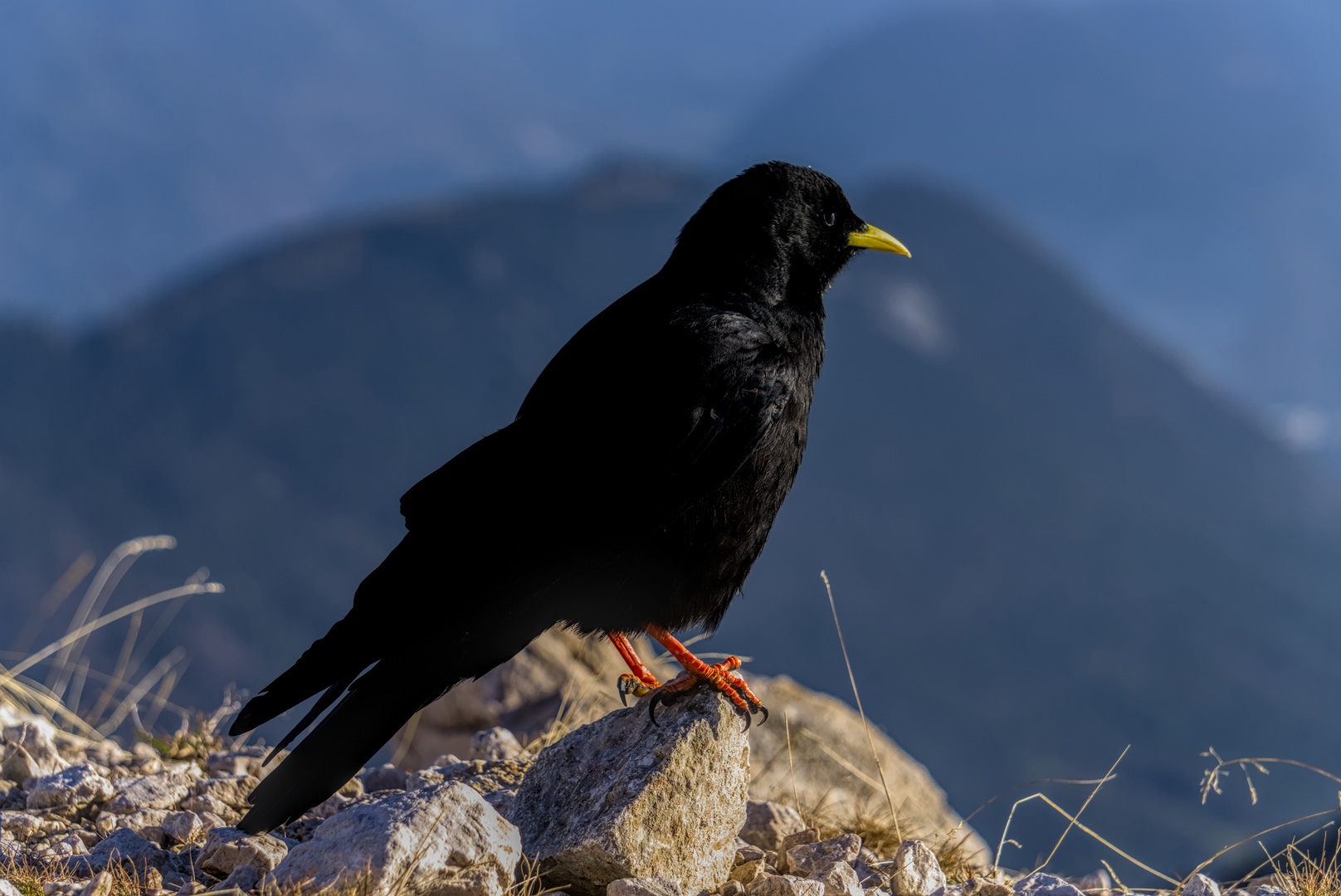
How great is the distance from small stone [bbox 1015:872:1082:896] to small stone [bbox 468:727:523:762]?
2.66 meters

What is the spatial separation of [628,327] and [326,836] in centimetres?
225

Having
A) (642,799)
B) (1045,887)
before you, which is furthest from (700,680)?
(1045,887)

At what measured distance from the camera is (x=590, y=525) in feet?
12.9

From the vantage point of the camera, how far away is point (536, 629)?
3979 millimetres

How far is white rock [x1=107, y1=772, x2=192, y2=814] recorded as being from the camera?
417 centimetres

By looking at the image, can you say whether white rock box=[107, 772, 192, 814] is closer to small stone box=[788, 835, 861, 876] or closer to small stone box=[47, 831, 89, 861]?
small stone box=[47, 831, 89, 861]

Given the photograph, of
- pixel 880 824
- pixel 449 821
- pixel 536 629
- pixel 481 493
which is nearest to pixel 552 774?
pixel 536 629

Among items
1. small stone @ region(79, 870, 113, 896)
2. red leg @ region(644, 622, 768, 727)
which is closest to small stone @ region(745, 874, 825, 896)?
red leg @ region(644, 622, 768, 727)

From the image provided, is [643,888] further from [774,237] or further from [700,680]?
[774,237]

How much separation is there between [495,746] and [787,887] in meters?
2.64

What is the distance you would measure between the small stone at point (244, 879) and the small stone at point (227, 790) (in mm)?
973

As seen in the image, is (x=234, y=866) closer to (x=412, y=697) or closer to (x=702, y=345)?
(x=412, y=697)

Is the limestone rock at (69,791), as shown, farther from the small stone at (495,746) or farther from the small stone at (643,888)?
the small stone at (643,888)

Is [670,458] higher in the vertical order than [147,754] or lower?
higher
